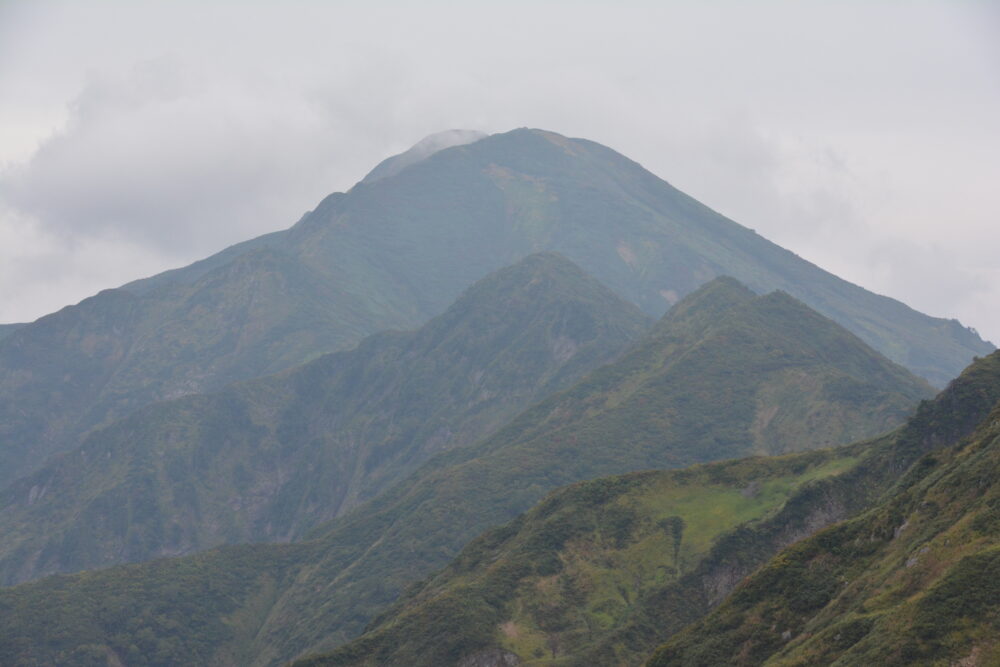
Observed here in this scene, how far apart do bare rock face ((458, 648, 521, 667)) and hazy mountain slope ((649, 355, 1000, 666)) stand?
4751cm

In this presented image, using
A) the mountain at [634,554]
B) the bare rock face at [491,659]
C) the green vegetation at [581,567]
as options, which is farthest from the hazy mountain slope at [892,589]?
the bare rock face at [491,659]

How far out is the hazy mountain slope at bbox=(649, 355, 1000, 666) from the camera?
7638 cm

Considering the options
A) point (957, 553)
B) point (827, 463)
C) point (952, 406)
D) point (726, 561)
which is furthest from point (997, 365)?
point (957, 553)

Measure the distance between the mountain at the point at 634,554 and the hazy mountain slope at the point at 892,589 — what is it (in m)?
31.4

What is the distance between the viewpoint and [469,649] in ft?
512

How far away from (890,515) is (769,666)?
86.4 ft

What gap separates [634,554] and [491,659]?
34.8 m

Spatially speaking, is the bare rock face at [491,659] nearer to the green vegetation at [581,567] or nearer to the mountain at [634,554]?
the mountain at [634,554]

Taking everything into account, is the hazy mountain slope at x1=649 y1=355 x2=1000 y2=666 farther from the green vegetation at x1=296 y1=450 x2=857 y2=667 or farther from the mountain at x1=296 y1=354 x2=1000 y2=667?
the green vegetation at x1=296 y1=450 x2=857 y2=667

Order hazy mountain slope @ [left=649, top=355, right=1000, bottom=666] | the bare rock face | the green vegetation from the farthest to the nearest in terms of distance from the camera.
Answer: the green vegetation, the bare rock face, hazy mountain slope @ [left=649, top=355, right=1000, bottom=666]

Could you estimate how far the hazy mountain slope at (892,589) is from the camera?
76.4 metres

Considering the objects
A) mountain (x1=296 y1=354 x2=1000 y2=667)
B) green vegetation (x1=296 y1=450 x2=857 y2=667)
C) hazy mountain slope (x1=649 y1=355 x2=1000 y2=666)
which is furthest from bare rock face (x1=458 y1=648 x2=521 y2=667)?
hazy mountain slope (x1=649 y1=355 x2=1000 y2=666)

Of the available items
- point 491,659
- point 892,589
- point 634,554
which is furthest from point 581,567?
point 892,589

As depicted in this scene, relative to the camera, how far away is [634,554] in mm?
176500
